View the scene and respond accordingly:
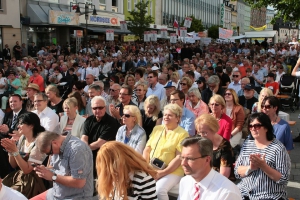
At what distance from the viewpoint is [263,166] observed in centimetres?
368

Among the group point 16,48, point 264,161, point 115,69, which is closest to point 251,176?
point 264,161

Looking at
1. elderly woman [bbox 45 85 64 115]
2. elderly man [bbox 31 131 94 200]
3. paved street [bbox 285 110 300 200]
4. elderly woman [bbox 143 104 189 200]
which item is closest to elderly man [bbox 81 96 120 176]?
elderly woman [bbox 143 104 189 200]

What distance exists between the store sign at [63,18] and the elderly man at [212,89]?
22403 mm

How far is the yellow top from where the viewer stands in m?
5.02

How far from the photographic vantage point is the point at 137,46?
28125 mm

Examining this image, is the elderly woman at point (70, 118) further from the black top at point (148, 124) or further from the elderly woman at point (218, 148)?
the elderly woman at point (218, 148)

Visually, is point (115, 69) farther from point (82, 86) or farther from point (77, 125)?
Answer: point (77, 125)

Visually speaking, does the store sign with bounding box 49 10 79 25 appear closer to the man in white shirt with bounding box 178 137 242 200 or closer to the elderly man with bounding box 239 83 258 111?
the elderly man with bounding box 239 83 258 111

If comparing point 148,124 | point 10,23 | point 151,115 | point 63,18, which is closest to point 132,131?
point 148,124

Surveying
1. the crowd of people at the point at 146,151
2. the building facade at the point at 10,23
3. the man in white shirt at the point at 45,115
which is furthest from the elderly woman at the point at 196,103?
the building facade at the point at 10,23

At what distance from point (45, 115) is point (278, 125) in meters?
4.01

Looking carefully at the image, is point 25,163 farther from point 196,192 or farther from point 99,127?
point 196,192

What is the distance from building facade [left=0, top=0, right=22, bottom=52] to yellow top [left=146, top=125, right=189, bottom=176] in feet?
76.9

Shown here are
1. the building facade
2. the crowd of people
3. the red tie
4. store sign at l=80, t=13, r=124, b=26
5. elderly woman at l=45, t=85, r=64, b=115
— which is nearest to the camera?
the red tie
